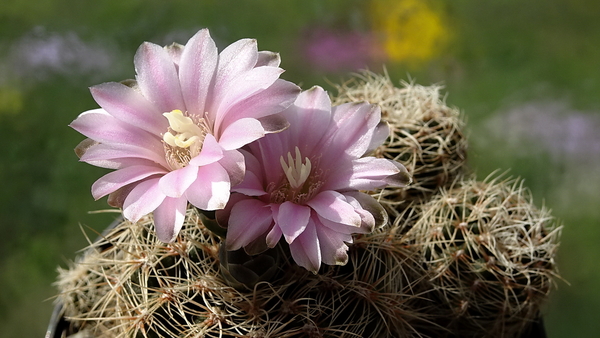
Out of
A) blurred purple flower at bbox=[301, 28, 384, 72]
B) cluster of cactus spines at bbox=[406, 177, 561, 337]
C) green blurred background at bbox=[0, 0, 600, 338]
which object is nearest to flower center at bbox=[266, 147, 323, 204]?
cluster of cactus spines at bbox=[406, 177, 561, 337]

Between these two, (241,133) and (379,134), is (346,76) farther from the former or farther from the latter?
(241,133)

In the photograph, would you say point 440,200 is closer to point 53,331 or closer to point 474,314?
point 474,314

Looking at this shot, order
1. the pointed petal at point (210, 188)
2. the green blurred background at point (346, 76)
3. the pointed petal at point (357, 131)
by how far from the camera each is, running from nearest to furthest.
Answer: the pointed petal at point (210, 188), the pointed petal at point (357, 131), the green blurred background at point (346, 76)

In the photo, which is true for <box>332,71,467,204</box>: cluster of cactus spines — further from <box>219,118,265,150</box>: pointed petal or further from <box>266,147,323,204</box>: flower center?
<box>219,118,265,150</box>: pointed petal

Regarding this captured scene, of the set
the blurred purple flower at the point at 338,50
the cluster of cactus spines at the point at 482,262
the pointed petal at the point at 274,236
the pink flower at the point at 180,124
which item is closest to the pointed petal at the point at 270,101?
the pink flower at the point at 180,124

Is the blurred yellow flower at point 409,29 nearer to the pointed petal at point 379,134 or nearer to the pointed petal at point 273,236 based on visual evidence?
the pointed petal at point 379,134
